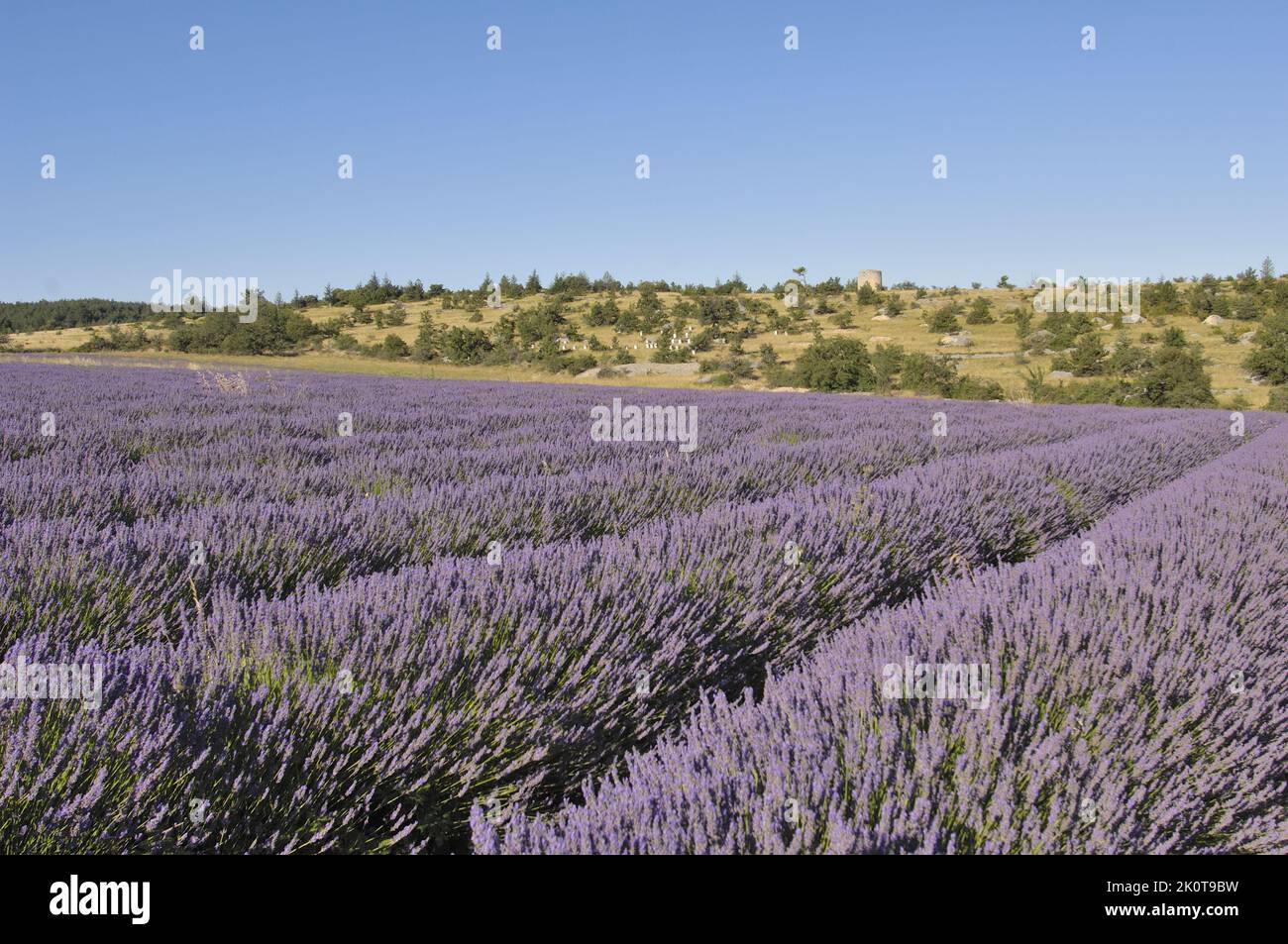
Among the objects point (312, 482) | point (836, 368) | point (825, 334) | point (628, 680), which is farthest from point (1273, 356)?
point (628, 680)

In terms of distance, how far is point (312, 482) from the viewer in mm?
4332

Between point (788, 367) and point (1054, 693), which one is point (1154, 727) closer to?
point (1054, 693)

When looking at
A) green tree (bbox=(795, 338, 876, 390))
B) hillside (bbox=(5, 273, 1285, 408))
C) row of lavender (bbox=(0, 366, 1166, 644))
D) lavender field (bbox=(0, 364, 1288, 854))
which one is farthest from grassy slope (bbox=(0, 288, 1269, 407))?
lavender field (bbox=(0, 364, 1288, 854))

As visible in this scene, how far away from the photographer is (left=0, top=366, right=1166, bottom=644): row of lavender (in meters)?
2.29

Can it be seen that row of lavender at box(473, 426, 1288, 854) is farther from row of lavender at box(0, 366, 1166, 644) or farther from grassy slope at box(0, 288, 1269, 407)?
grassy slope at box(0, 288, 1269, 407)

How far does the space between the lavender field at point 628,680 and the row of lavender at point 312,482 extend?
3cm

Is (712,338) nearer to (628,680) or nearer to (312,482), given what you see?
(312,482)

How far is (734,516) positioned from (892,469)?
12.0 feet

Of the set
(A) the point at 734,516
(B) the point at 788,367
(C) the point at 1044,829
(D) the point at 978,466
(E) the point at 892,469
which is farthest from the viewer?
(B) the point at 788,367

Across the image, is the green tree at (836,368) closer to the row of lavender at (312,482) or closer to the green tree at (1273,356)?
the green tree at (1273,356)

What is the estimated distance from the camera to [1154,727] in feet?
5.28

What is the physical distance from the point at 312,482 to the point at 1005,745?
Answer: 3808mm

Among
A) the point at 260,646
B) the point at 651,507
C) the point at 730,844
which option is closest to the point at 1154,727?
the point at 730,844

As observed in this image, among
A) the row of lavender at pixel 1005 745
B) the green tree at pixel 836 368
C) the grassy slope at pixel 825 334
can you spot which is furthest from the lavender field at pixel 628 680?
the green tree at pixel 836 368
